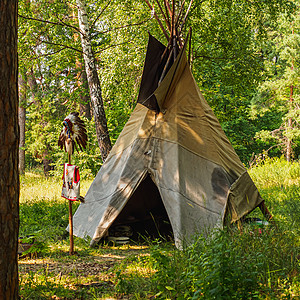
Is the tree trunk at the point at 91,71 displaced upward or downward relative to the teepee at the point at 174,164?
upward

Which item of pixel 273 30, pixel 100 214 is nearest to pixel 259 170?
pixel 100 214

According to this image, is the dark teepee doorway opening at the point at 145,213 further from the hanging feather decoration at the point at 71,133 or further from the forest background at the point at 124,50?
the hanging feather decoration at the point at 71,133

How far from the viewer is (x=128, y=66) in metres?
12.0

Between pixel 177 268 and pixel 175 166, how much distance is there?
81.7 inches

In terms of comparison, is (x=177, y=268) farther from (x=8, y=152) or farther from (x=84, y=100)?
(x=84, y=100)

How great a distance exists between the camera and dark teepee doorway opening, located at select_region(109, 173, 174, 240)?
7.01 m

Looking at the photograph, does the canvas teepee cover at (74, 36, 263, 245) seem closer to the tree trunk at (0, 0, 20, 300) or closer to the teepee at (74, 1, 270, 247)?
the teepee at (74, 1, 270, 247)

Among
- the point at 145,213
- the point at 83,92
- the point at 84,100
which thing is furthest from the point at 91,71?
the point at 84,100

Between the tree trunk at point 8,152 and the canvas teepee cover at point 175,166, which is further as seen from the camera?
the canvas teepee cover at point 175,166

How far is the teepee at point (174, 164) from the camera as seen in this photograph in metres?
5.55

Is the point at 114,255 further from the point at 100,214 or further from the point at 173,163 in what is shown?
the point at 173,163

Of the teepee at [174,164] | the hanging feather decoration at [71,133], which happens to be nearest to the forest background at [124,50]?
the teepee at [174,164]

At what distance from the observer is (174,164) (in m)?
5.75

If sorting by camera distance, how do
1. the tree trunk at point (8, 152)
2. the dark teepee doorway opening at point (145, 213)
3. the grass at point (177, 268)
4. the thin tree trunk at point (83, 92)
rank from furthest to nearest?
the thin tree trunk at point (83, 92) → the dark teepee doorway opening at point (145, 213) → the grass at point (177, 268) → the tree trunk at point (8, 152)
